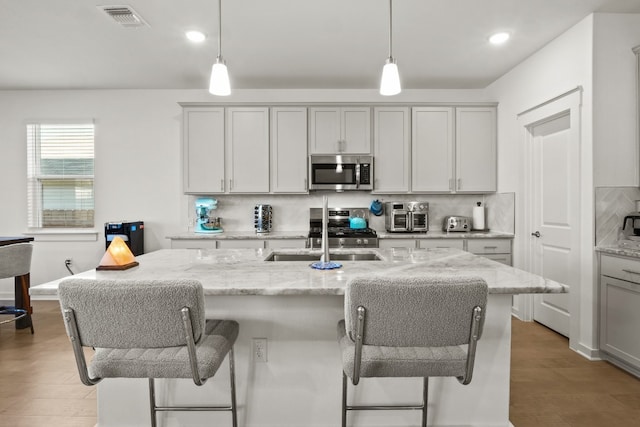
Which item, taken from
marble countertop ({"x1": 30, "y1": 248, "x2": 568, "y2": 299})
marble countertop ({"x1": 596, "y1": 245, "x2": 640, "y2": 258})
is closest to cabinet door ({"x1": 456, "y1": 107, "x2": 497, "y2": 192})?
marble countertop ({"x1": 596, "y1": 245, "x2": 640, "y2": 258})

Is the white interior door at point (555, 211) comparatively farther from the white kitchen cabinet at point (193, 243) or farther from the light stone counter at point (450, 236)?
the white kitchen cabinet at point (193, 243)

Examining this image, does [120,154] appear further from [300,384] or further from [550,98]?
[550,98]

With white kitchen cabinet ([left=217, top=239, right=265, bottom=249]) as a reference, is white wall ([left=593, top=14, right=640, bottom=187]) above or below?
above

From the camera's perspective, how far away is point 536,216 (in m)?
3.76

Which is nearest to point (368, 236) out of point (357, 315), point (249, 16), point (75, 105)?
point (249, 16)

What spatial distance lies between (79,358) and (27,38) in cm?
331

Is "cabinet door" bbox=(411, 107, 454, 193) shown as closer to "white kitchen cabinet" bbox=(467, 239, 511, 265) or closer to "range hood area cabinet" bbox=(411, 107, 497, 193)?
"range hood area cabinet" bbox=(411, 107, 497, 193)

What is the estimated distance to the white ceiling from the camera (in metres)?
2.80

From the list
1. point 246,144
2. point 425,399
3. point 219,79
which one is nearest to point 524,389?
point 425,399

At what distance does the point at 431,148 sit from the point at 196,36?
2750 millimetres

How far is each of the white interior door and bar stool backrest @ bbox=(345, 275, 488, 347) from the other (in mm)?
2348

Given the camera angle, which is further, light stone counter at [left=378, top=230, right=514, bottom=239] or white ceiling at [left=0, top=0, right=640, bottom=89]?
light stone counter at [left=378, top=230, right=514, bottom=239]

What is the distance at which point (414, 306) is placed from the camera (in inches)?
49.0

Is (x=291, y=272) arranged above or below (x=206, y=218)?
below
